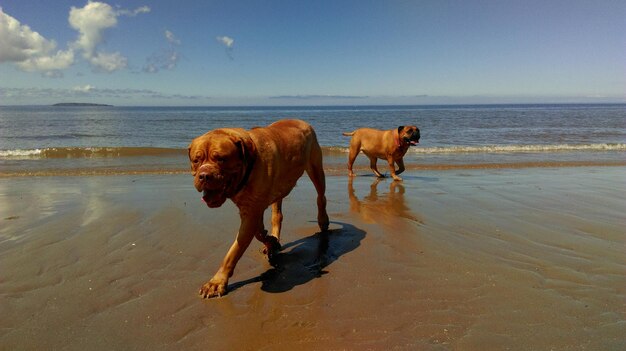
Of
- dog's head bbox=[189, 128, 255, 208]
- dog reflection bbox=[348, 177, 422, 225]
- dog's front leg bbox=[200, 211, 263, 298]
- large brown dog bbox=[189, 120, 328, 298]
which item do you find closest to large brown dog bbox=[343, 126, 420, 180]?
dog reflection bbox=[348, 177, 422, 225]

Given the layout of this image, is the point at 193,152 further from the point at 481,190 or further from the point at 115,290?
the point at 481,190

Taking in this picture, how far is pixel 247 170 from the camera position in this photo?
11.6 ft

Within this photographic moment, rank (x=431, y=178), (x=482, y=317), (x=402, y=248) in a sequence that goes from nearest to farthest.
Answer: (x=482, y=317), (x=402, y=248), (x=431, y=178)

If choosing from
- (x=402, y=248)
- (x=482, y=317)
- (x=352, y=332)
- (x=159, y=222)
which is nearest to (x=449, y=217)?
(x=402, y=248)

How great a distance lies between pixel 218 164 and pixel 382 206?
4.57m

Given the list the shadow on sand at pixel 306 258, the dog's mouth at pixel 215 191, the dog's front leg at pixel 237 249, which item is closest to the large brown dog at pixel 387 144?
the shadow on sand at pixel 306 258

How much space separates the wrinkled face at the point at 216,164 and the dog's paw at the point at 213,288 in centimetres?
81

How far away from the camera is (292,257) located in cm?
464

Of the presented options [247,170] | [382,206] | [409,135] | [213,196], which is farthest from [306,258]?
[409,135]

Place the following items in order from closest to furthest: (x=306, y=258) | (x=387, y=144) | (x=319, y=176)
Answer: (x=306, y=258) < (x=319, y=176) < (x=387, y=144)

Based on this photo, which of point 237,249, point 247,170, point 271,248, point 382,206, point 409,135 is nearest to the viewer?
point 247,170

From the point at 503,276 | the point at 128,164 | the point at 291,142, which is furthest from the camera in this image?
the point at 128,164

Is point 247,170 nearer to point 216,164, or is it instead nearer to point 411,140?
point 216,164

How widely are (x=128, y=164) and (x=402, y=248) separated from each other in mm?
11391
